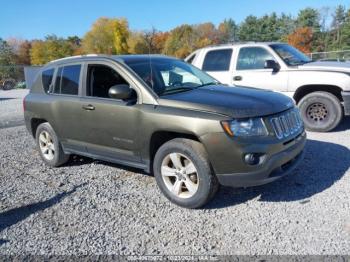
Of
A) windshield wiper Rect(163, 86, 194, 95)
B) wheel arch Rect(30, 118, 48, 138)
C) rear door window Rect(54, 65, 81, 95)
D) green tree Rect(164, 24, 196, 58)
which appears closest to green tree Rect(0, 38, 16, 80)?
green tree Rect(164, 24, 196, 58)

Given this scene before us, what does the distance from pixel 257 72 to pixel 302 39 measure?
2316 inches

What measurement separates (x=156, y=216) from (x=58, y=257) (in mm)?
1139

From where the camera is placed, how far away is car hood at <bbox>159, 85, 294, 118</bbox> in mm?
3645

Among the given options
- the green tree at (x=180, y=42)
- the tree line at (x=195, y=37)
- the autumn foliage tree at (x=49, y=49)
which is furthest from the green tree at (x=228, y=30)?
the autumn foliage tree at (x=49, y=49)

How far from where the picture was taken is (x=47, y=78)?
5.73 m

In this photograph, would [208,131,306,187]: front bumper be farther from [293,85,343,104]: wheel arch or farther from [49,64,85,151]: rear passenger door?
[293,85,343,104]: wheel arch

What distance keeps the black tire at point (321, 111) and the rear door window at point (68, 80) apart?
474 cm

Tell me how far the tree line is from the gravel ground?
56021 millimetres

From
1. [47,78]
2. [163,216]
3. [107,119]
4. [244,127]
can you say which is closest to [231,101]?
[244,127]

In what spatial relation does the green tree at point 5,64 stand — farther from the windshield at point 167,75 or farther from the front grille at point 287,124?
the front grille at point 287,124

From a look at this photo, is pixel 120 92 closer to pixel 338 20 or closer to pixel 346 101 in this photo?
pixel 346 101

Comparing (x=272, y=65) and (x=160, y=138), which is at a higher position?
(x=272, y=65)

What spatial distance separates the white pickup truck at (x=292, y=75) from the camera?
6.85 m

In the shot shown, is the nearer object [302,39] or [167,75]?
[167,75]
